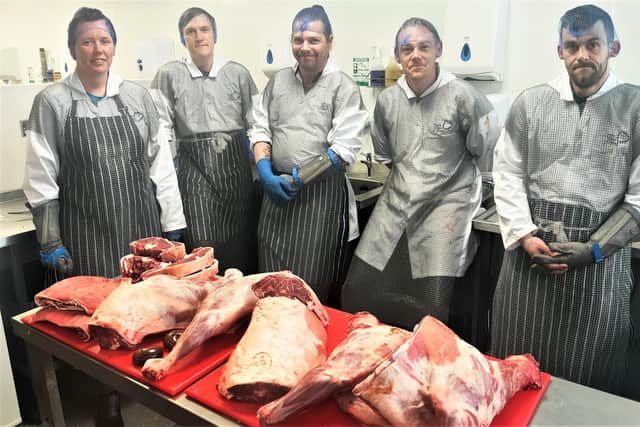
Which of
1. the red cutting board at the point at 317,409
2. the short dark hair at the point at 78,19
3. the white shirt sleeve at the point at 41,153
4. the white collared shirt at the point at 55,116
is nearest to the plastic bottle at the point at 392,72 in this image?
the white collared shirt at the point at 55,116

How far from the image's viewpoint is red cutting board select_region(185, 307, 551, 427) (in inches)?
36.5

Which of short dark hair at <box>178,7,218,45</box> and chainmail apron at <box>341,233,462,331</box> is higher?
short dark hair at <box>178,7,218,45</box>

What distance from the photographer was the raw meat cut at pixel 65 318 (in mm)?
1239

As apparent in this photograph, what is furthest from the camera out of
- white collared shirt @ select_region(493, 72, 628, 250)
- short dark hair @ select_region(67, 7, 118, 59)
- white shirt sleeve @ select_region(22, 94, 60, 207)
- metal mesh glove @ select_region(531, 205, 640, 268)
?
short dark hair @ select_region(67, 7, 118, 59)

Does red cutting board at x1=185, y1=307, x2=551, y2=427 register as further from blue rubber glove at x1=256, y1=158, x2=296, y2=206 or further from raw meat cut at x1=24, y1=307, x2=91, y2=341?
blue rubber glove at x1=256, y1=158, x2=296, y2=206

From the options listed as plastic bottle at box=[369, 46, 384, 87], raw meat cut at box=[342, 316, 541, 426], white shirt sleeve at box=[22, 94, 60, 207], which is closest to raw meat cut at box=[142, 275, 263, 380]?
raw meat cut at box=[342, 316, 541, 426]

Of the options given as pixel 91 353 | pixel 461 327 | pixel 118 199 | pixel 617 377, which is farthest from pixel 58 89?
pixel 617 377

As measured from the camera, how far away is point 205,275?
56.4 inches

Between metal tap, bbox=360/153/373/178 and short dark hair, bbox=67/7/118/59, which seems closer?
short dark hair, bbox=67/7/118/59

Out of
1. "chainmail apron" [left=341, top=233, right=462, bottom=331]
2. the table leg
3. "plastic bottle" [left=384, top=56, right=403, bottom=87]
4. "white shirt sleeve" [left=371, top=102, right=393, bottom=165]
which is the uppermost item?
"plastic bottle" [left=384, top=56, right=403, bottom=87]

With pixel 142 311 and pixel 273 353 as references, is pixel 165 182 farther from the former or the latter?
pixel 273 353

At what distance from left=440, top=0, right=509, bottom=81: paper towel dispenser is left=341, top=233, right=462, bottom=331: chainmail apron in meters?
0.82

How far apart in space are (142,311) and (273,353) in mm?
373

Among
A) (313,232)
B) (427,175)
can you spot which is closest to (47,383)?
(313,232)
